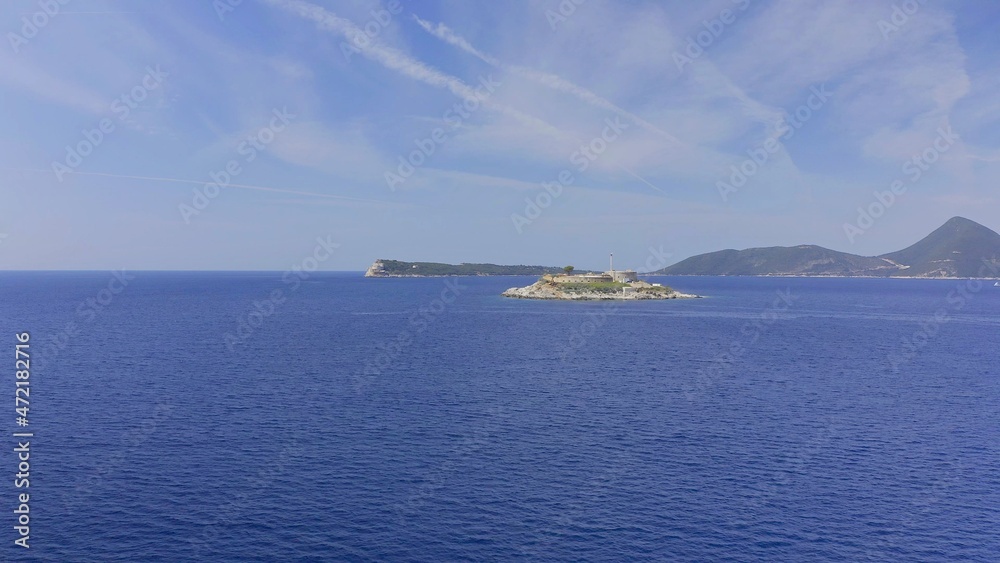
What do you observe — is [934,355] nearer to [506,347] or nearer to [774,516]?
[506,347]

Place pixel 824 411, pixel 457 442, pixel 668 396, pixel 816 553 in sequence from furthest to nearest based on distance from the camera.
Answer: pixel 668 396, pixel 824 411, pixel 457 442, pixel 816 553

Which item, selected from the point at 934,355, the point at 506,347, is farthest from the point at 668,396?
the point at 934,355

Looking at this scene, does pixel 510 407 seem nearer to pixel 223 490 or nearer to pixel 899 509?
pixel 223 490

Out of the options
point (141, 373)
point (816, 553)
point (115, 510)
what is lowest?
point (816, 553)

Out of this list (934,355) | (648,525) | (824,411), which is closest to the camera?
(648,525)

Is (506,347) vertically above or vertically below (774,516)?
above

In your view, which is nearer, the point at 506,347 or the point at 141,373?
the point at 141,373
